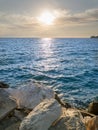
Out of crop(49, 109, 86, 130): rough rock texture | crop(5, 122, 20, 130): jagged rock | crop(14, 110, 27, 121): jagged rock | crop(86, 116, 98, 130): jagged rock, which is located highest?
crop(49, 109, 86, 130): rough rock texture

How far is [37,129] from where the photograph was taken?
6898mm

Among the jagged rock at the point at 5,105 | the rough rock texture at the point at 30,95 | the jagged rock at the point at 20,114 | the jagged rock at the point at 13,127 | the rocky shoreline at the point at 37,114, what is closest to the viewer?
the rocky shoreline at the point at 37,114

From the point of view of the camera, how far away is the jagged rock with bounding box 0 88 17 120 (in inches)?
317

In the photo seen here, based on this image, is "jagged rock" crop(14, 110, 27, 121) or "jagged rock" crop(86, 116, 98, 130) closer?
"jagged rock" crop(86, 116, 98, 130)

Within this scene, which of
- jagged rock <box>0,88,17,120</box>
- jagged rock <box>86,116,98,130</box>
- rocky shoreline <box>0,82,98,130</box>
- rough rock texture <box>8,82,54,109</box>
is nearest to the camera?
rocky shoreline <box>0,82,98,130</box>

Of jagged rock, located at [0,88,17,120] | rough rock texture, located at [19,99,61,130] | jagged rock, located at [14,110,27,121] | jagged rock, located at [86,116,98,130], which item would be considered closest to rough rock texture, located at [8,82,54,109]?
jagged rock, located at [14,110,27,121]

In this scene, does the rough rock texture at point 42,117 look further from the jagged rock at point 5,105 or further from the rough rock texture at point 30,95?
the rough rock texture at point 30,95

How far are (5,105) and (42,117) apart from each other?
171cm

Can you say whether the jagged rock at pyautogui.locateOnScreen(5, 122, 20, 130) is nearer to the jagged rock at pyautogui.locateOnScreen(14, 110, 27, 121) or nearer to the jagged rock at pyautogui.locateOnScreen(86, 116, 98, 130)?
the jagged rock at pyautogui.locateOnScreen(14, 110, 27, 121)

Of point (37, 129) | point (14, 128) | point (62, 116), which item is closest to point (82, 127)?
point (62, 116)

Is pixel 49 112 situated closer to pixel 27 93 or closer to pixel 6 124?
pixel 6 124

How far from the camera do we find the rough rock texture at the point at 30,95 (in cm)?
932

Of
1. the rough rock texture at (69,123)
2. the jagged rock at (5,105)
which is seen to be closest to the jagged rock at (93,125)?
the rough rock texture at (69,123)

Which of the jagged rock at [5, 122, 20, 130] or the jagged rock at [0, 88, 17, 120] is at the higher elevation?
the jagged rock at [0, 88, 17, 120]
